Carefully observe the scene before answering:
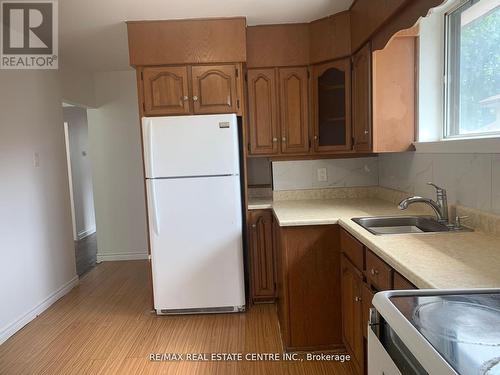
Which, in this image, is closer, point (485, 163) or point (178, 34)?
point (485, 163)

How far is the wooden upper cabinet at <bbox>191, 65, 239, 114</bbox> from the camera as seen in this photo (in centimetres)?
279

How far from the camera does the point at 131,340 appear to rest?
8.53 feet

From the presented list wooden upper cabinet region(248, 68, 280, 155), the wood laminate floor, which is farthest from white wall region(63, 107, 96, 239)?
wooden upper cabinet region(248, 68, 280, 155)

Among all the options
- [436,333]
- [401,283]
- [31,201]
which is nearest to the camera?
[436,333]

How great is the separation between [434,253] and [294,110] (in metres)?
1.81

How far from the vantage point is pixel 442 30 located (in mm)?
2244

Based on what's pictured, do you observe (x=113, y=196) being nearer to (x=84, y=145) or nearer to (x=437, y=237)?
(x=84, y=145)

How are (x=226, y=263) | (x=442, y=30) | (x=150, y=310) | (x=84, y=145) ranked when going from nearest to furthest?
1. (x=442, y=30)
2. (x=226, y=263)
3. (x=150, y=310)
4. (x=84, y=145)

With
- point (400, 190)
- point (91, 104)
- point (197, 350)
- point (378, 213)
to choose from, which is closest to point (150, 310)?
point (197, 350)

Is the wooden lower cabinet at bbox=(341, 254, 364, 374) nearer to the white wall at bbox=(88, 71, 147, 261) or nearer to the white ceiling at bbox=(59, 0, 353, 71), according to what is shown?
the white ceiling at bbox=(59, 0, 353, 71)

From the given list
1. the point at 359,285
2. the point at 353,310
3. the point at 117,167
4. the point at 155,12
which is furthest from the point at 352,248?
the point at 117,167

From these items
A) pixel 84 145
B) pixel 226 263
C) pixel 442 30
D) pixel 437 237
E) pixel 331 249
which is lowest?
pixel 226 263

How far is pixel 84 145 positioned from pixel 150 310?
4.23 metres

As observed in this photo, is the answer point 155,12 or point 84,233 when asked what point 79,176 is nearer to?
point 84,233
